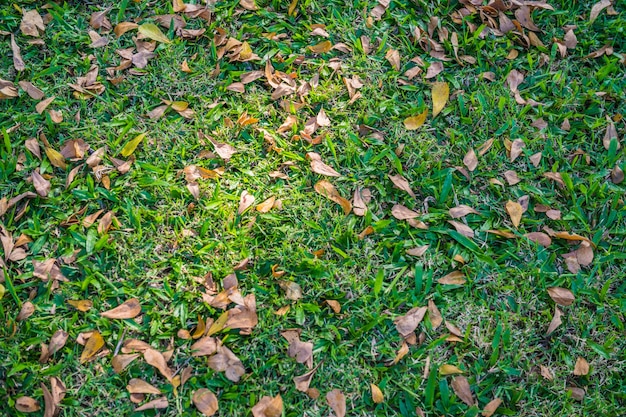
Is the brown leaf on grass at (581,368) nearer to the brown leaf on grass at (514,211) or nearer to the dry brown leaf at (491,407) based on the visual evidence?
the dry brown leaf at (491,407)

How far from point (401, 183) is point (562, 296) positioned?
34.6 inches

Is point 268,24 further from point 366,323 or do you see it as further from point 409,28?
point 366,323

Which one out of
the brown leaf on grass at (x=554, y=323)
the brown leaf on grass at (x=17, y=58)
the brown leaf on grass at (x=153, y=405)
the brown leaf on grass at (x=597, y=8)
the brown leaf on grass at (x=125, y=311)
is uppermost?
the brown leaf on grass at (x=597, y=8)

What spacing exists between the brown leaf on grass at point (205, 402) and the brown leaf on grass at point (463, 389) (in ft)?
3.19

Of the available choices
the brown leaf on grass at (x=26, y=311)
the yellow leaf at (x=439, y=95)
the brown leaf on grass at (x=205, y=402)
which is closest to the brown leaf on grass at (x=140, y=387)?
the brown leaf on grass at (x=205, y=402)

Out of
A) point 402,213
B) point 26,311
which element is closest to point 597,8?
point 402,213

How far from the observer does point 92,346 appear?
227cm

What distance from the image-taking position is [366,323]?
2389 mm

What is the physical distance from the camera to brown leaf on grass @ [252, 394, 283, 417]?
2.19m

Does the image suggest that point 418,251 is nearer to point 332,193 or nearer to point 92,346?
point 332,193

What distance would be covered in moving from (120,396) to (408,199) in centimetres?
153

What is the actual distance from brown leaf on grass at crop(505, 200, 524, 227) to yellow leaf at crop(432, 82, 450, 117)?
611 millimetres

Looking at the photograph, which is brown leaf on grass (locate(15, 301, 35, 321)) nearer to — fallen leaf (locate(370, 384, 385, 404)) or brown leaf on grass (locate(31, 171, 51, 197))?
brown leaf on grass (locate(31, 171, 51, 197))

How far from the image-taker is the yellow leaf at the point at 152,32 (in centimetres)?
301
